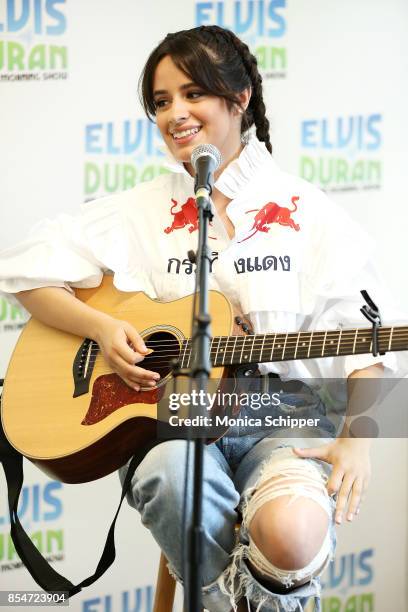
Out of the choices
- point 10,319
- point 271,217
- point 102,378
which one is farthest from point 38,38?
point 102,378

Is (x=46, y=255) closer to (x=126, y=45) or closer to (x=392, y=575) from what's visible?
(x=126, y=45)

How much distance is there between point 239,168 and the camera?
1.82m

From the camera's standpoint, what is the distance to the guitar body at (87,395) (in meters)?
1.58

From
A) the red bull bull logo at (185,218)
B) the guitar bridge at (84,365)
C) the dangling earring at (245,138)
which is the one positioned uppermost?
the dangling earring at (245,138)

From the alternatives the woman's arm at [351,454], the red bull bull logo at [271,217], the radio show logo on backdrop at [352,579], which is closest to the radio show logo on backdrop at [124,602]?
the radio show logo on backdrop at [352,579]

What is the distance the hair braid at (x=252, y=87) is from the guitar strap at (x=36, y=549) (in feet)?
2.55

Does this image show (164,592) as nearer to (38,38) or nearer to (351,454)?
(351,454)

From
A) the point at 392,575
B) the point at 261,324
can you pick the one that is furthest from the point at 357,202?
the point at 392,575

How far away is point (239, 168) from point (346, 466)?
68 cm

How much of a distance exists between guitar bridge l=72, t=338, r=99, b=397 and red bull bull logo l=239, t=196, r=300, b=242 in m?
0.38

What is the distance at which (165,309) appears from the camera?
5.55 feet

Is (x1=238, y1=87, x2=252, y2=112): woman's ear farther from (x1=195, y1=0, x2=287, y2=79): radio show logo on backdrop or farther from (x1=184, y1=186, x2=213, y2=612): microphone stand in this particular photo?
(x1=184, y1=186, x2=213, y2=612): microphone stand
